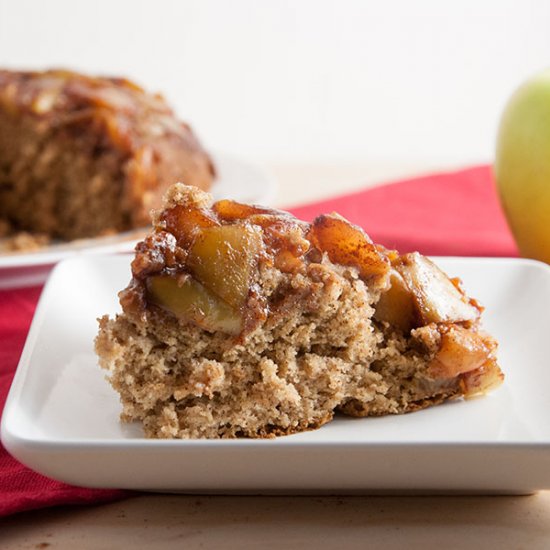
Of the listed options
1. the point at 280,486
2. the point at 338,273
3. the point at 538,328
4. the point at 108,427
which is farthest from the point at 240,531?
the point at 538,328

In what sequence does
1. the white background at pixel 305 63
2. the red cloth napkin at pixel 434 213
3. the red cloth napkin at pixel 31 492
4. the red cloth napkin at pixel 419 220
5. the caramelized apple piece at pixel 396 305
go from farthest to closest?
the white background at pixel 305 63 → the red cloth napkin at pixel 434 213 → the red cloth napkin at pixel 419 220 → the caramelized apple piece at pixel 396 305 → the red cloth napkin at pixel 31 492

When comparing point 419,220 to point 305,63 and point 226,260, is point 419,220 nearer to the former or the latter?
point 226,260

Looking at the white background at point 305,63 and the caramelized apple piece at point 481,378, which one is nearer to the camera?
the caramelized apple piece at point 481,378

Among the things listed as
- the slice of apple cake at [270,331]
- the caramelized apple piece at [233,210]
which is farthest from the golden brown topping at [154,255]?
the caramelized apple piece at [233,210]

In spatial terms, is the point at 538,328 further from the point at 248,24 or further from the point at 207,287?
the point at 248,24

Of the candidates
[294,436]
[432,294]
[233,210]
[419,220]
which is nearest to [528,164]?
[419,220]

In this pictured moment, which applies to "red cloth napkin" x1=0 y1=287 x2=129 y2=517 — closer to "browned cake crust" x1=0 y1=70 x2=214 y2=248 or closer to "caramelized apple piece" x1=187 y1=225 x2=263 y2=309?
"caramelized apple piece" x1=187 y1=225 x2=263 y2=309

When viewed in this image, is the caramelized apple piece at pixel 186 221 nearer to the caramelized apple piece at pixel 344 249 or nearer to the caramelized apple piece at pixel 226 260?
the caramelized apple piece at pixel 226 260
